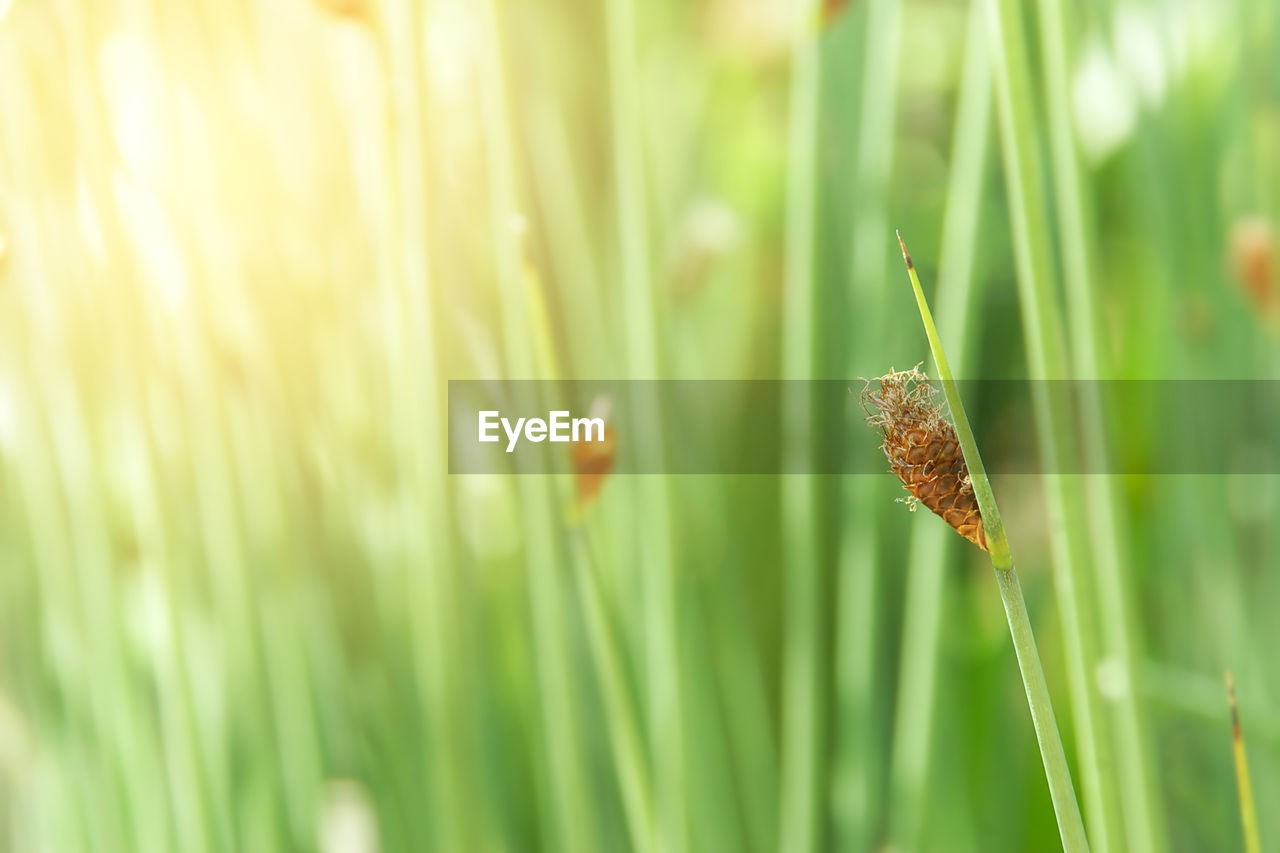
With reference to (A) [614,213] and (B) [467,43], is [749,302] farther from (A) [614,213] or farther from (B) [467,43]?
(B) [467,43]

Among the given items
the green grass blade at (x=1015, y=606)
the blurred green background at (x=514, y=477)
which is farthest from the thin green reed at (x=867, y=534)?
the green grass blade at (x=1015, y=606)

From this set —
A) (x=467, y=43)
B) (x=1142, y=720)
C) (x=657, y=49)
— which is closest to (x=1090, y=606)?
(x=1142, y=720)

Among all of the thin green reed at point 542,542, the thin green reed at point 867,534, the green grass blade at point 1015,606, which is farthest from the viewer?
the thin green reed at point 867,534

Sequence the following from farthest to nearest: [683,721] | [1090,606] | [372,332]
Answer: [372,332], [683,721], [1090,606]

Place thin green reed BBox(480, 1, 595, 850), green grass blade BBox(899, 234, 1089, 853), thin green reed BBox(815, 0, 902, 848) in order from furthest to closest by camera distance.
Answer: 1. thin green reed BBox(815, 0, 902, 848)
2. thin green reed BBox(480, 1, 595, 850)
3. green grass blade BBox(899, 234, 1089, 853)

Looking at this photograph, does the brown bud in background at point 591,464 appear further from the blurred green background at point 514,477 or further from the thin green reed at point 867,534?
the thin green reed at point 867,534

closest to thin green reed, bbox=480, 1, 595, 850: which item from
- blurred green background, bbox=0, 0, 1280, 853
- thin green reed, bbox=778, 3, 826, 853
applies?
blurred green background, bbox=0, 0, 1280, 853

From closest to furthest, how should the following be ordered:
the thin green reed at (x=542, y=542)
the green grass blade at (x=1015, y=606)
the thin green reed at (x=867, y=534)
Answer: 1. the green grass blade at (x=1015, y=606)
2. the thin green reed at (x=542, y=542)
3. the thin green reed at (x=867, y=534)

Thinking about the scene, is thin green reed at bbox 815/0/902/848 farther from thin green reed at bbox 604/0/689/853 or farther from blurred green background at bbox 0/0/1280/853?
thin green reed at bbox 604/0/689/853
